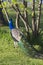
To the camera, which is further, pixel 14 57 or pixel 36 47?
pixel 36 47

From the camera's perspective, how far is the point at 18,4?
25.7ft

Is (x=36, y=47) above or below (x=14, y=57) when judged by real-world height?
below

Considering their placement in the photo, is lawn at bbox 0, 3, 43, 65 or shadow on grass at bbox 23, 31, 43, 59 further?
shadow on grass at bbox 23, 31, 43, 59

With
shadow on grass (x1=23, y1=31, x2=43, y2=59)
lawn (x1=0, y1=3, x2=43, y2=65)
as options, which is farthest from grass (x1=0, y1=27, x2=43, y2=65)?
shadow on grass (x1=23, y1=31, x2=43, y2=59)

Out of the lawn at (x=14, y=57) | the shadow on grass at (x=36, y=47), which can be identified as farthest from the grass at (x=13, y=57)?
the shadow on grass at (x=36, y=47)

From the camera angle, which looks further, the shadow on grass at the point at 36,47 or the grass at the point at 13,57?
the shadow on grass at the point at 36,47

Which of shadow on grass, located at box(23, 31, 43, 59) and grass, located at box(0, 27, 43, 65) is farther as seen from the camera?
shadow on grass, located at box(23, 31, 43, 59)

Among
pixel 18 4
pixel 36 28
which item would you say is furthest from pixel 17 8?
pixel 36 28

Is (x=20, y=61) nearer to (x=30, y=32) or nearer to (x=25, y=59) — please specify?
(x=25, y=59)

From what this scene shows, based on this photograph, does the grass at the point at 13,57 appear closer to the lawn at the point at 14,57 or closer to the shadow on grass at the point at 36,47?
the lawn at the point at 14,57

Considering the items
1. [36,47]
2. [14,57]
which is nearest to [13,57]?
[14,57]

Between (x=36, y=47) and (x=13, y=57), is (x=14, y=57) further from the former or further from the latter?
(x=36, y=47)

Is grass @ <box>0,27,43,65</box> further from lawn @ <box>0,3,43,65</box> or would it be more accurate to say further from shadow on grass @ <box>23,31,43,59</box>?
shadow on grass @ <box>23,31,43,59</box>

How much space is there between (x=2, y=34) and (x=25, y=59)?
2.80 metres
